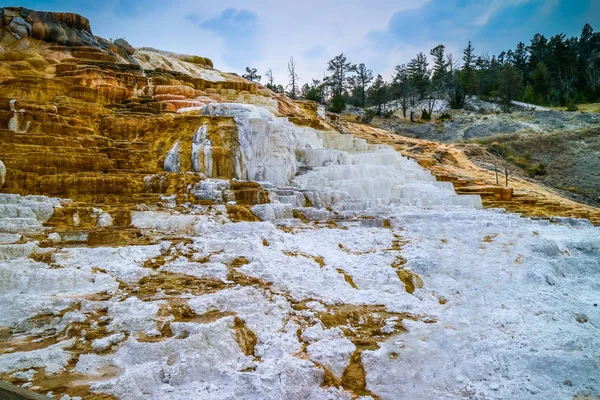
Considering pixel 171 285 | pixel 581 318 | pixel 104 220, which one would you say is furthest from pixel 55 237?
pixel 581 318

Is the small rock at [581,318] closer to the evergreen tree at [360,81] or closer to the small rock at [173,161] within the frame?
the small rock at [173,161]

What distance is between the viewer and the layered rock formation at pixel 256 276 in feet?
11.0

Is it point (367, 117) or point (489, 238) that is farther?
point (367, 117)

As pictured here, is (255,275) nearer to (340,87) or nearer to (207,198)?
(207,198)

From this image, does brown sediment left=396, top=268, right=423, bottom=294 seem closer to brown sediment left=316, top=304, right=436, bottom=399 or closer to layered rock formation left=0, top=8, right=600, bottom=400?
layered rock formation left=0, top=8, right=600, bottom=400

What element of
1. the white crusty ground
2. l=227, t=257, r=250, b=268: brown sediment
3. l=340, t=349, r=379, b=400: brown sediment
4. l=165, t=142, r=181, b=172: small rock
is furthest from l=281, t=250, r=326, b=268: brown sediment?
l=165, t=142, r=181, b=172: small rock

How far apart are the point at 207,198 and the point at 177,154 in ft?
11.5

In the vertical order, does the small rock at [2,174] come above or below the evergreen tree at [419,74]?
below

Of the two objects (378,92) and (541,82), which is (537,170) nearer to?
(378,92)

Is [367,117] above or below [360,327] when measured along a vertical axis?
above

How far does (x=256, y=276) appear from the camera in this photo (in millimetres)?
5480

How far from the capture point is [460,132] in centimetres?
3056

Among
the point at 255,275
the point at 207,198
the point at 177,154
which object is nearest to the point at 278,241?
the point at 255,275

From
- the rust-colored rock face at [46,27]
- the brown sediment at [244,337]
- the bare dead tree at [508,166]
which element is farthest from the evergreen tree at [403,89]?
the brown sediment at [244,337]
